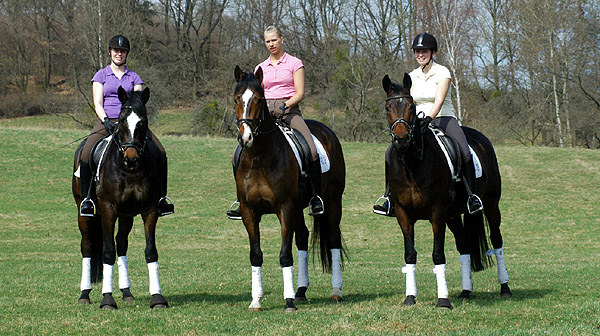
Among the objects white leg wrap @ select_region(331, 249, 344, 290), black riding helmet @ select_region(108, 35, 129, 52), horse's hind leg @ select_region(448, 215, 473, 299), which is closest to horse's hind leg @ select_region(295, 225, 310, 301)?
white leg wrap @ select_region(331, 249, 344, 290)

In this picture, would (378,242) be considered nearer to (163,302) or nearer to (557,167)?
(163,302)

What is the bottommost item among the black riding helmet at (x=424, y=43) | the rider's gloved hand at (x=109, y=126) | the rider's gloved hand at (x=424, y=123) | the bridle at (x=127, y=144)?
the bridle at (x=127, y=144)

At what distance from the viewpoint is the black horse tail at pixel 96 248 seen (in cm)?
952

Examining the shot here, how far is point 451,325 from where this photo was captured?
22.6 feet

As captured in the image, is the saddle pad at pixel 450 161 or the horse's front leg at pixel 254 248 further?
the saddle pad at pixel 450 161

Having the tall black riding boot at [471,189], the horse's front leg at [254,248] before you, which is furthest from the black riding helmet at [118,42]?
the tall black riding boot at [471,189]

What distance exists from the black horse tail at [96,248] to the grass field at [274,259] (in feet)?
1.15

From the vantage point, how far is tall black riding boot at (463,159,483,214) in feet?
28.9

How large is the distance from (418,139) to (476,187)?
1750 millimetres

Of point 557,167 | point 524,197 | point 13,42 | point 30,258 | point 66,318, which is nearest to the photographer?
point 66,318

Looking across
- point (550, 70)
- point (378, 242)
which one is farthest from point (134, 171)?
point (550, 70)

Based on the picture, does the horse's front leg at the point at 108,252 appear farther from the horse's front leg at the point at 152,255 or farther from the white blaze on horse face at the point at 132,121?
the white blaze on horse face at the point at 132,121

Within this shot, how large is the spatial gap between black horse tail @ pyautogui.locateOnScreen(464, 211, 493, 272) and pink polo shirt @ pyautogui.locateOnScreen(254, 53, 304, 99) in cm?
327

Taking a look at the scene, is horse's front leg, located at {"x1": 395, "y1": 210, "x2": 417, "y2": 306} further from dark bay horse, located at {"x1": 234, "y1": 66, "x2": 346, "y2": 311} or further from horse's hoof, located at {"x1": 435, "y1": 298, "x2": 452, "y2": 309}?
dark bay horse, located at {"x1": 234, "y1": 66, "x2": 346, "y2": 311}
